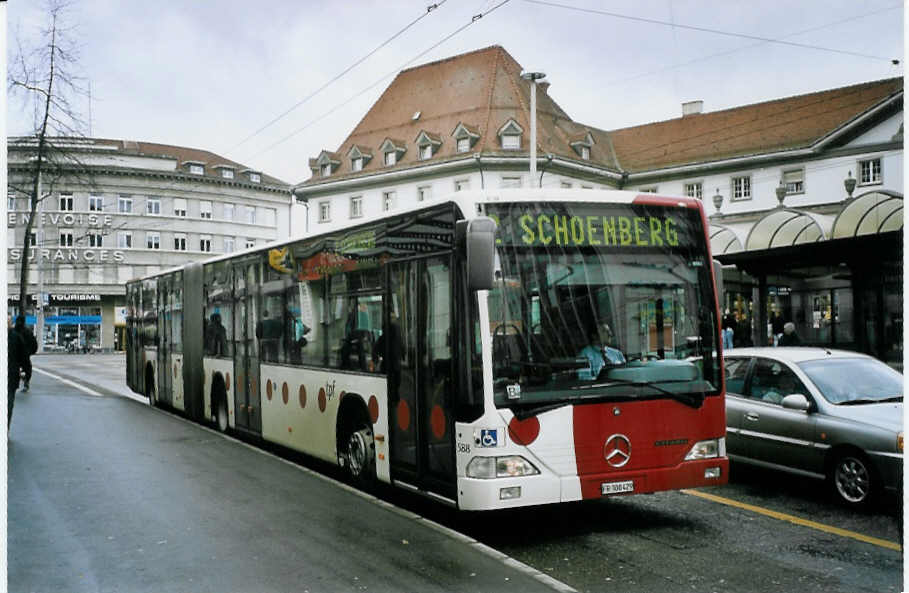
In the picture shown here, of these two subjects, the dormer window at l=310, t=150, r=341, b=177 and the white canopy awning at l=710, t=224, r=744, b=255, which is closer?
the white canopy awning at l=710, t=224, r=744, b=255

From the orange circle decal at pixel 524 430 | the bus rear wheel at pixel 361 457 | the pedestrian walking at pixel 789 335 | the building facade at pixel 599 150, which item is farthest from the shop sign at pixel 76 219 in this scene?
the orange circle decal at pixel 524 430

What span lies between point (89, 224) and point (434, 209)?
2543 inches

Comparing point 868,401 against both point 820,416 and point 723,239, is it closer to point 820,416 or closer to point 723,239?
point 820,416

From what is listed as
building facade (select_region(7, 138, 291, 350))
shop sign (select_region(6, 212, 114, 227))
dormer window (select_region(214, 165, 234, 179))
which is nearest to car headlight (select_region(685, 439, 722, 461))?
building facade (select_region(7, 138, 291, 350))

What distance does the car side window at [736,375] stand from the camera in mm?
10109

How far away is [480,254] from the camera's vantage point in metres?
6.76

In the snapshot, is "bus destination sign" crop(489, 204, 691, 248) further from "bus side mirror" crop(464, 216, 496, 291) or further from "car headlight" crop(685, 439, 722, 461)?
"car headlight" crop(685, 439, 722, 461)

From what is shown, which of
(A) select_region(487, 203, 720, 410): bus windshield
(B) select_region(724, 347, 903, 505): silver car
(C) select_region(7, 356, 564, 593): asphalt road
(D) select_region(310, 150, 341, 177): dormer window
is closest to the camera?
(C) select_region(7, 356, 564, 593): asphalt road

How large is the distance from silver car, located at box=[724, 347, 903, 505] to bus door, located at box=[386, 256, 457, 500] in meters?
3.63

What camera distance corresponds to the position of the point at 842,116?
54781 millimetres

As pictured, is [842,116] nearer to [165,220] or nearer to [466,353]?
[165,220]

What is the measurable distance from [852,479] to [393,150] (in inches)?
2226

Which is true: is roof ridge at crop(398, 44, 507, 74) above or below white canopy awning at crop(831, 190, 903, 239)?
above

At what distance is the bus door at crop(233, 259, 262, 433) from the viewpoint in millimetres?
13008
